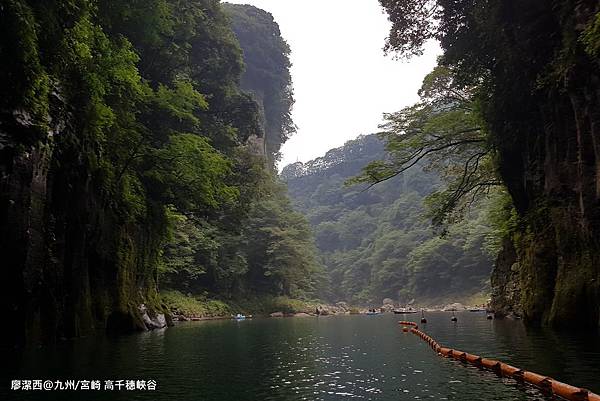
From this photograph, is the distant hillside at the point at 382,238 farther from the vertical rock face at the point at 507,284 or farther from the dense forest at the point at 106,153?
the dense forest at the point at 106,153

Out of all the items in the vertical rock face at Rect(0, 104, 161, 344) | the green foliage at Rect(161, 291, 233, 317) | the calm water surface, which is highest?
the vertical rock face at Rect(0, 104, 161, 344)

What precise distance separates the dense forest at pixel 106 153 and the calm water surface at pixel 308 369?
9.33 ft

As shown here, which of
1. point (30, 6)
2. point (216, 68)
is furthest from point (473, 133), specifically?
point (30, 6)

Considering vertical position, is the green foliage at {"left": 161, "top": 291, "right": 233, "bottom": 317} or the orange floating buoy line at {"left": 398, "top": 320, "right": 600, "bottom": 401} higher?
the green foliage at {"left": 161, "top": 291, "right": 233, "bottom": 317}

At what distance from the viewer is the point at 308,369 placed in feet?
40.7

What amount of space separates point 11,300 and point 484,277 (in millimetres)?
75902

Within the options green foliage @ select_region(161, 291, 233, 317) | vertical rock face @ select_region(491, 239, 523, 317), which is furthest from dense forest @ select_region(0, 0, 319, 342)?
vertical rock face @ select_region(491, 239, 523, 317)

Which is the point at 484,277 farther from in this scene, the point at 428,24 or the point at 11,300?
the point at 11,300

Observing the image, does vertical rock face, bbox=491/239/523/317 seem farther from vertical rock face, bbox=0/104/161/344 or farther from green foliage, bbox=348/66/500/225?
vertical rock face, bbox=0/104/161/344

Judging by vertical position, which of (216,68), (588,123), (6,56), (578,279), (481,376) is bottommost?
(481,376)

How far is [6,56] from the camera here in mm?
12812

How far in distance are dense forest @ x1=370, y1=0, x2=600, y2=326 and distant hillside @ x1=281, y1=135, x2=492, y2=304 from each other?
2721 centimetres

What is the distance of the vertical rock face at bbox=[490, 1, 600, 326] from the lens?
16.7 m

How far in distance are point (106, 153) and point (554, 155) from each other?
62.0 ft
